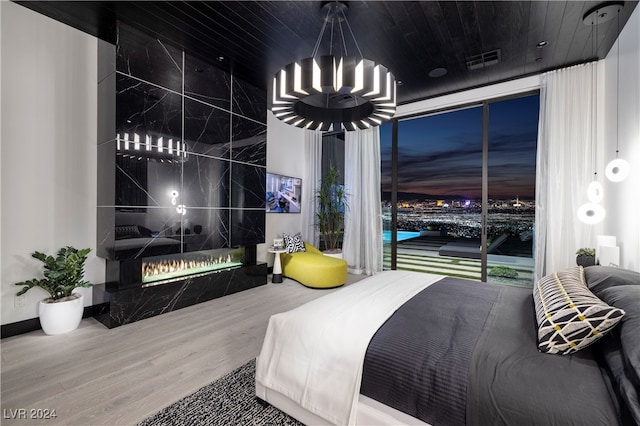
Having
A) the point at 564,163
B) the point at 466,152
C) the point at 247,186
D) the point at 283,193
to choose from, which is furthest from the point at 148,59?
the point at 466,152

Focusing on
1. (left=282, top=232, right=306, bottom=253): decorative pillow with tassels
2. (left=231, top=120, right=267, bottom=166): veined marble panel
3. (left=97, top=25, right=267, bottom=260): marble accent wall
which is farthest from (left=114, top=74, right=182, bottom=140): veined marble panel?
(left=282, top=232, right=306, bottom=253): decorative pillow with tassels

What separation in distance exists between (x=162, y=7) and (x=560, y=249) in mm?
5201

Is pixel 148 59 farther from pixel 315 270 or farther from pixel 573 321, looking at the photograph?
pixel 573 321

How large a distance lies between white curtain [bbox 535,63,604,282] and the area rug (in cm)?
378

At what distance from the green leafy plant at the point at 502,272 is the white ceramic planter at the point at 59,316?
17.6 feet

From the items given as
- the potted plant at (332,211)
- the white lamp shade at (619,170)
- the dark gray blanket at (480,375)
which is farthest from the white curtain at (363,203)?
the dark gray blanket at (480,375)

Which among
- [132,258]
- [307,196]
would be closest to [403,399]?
[132,258]

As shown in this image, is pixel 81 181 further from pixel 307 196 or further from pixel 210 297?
pixel 307 196

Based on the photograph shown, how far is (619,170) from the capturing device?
259cm

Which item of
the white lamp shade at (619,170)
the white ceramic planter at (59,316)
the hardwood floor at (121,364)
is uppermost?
the white lamp shade at (619,170)

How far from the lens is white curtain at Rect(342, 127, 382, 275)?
5.12 metres

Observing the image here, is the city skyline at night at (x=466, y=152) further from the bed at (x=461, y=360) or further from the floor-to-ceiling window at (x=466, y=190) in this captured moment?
the bed at (x=461, y=360)

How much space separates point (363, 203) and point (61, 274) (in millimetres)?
4219

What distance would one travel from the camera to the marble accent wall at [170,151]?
118 inches
